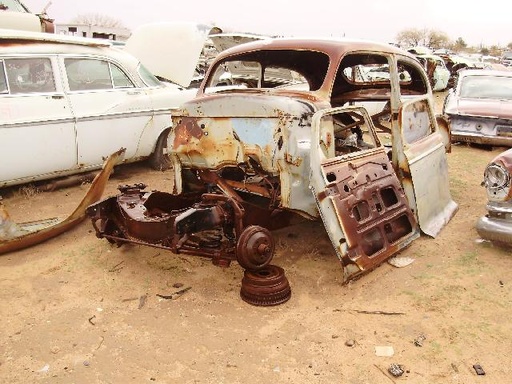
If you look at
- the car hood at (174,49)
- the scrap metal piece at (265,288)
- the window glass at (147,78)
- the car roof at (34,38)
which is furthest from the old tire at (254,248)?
the car hood at (174,49)

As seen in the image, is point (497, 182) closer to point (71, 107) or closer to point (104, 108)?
point (104, 108)

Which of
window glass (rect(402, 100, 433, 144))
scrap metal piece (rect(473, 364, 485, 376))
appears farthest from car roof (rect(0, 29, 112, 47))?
scrap metal piece (rect(473, 364, 485, 376))

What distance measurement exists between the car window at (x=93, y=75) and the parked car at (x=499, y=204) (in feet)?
15.6

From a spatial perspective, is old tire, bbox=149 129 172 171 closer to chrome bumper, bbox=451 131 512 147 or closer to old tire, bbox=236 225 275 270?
old tire, bbox=236 225 275 270

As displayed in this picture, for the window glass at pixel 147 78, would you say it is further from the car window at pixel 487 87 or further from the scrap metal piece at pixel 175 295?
the car window at pixel 487 87

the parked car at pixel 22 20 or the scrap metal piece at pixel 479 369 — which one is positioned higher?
the parked car at pixel 22 20

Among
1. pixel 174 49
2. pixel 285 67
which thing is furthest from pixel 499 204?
pixel 174 49

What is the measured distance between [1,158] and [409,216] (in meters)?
4.40

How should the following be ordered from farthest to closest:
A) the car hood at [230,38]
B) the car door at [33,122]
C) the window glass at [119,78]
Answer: the car hood at [230,38]
the window glass at [119,78]
the car door at [33,122]

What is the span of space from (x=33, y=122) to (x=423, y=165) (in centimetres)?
432

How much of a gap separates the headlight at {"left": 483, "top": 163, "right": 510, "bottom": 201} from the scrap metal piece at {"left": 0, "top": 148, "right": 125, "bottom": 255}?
3674mm

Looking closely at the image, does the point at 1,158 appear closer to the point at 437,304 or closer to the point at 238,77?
the point at 238,77

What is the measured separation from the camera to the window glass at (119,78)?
21.6 feet

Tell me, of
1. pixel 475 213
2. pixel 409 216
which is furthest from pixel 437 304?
pixel 475 213
